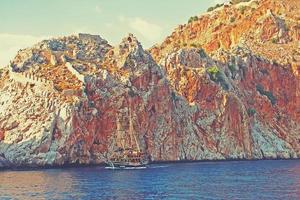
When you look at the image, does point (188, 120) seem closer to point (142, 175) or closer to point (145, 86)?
point (145, 86)

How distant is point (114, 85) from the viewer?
14650 cm

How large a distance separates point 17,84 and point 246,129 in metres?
62.9

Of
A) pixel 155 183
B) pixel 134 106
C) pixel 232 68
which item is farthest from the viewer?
pixel 232 68

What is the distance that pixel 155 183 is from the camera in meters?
104

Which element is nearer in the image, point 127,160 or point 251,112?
point 127,160

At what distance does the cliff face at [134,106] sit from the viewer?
136 m

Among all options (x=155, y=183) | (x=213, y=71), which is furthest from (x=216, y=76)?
(x=155, y=183)

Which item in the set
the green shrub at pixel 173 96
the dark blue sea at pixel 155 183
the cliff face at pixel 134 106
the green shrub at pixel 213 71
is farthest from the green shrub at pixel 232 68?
the dark blue sea at pixel 155 183

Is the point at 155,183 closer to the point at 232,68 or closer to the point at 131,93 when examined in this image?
the point at 131,93

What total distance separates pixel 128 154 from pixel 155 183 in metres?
34.1

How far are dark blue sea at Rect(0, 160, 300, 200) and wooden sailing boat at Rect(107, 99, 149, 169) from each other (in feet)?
12.7

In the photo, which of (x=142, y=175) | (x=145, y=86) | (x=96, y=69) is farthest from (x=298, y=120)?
(x=142, y=175)

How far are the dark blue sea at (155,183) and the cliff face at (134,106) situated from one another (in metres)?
9.25

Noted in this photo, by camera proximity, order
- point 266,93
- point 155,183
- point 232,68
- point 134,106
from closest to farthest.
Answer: point 155,183 → point 134,106 → point 232,68 → point 266,93
